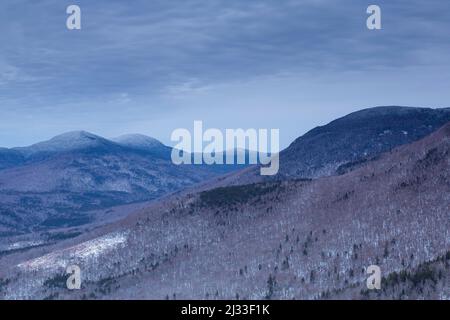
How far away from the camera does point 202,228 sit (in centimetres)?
19450

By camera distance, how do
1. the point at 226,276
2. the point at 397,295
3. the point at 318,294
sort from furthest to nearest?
1. the point at 226,276
2. the point at 318,294
3. the point at 397,295

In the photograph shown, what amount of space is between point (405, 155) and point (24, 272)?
142510 mm

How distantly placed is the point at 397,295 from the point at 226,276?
6202 centimetres

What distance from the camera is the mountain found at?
4670 inches

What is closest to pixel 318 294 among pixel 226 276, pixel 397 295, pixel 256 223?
pixel 397 295

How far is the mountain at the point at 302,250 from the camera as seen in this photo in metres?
119

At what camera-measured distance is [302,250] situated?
151375 mm

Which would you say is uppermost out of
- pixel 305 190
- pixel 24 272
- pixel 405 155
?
pixel 405 155

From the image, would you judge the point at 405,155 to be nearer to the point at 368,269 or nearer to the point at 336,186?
the point at 336,186

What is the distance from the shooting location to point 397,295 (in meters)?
90.6

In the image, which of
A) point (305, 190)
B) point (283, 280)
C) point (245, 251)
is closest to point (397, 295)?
point (283, 280)
